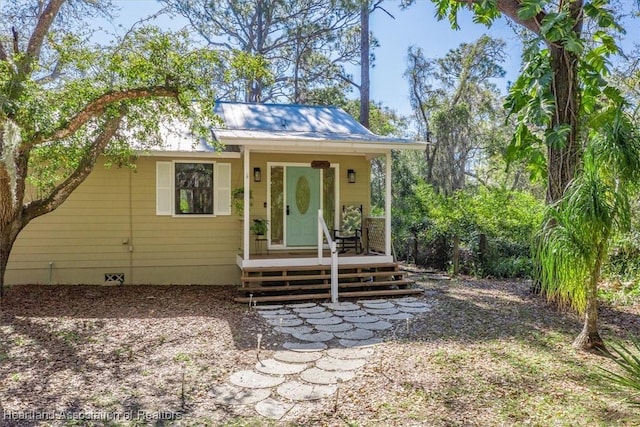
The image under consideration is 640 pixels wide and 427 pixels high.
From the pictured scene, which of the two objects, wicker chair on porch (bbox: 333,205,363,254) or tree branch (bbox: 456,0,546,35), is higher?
tree branch (bbox: 456,0,546,35)

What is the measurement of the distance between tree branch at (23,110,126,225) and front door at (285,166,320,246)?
3493mm

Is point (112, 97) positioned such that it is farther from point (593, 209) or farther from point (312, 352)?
point (593, 209)

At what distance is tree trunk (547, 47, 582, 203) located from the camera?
651 centimetres

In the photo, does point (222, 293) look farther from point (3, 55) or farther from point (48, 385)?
point (3, 55)

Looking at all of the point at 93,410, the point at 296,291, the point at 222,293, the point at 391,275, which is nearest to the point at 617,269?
the point at 391,275

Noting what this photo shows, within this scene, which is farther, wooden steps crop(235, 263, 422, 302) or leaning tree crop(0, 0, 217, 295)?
wooden steps crop(235, 263, 422, 302)

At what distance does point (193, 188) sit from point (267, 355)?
5011 mm

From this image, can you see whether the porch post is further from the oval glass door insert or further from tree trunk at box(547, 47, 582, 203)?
tree trunk at box(547, 47, 582, 203)

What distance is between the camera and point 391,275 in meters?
8.16

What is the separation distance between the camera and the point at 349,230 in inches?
372

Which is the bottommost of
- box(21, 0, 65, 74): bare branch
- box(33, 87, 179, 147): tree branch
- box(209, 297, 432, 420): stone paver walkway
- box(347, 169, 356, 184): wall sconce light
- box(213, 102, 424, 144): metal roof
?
box(209, 297, 432, 420): stone paver walkway

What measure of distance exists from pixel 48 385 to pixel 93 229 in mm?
5179

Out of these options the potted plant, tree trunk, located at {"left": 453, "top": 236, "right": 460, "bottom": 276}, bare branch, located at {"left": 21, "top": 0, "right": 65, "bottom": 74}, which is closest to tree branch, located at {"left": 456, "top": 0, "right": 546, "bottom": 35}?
tree trunk, located at {"left": 453, "top": 236, "right": 460, "bottom": 276}

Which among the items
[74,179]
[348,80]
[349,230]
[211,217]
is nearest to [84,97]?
[74,179]
